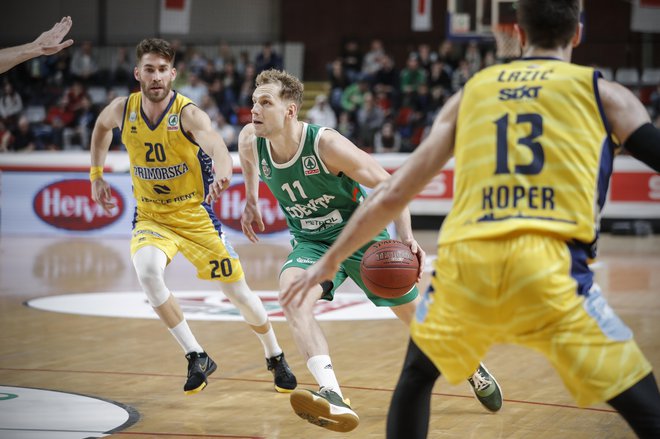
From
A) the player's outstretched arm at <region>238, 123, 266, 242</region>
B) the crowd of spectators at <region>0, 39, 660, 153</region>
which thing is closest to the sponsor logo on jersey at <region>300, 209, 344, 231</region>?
the player's outstretched arm at <region>238, 123, 266, 242</region>

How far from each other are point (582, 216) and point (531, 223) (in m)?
0.16

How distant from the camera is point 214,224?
19.8ft

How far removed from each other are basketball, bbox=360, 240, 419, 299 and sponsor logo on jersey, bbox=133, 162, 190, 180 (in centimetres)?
157

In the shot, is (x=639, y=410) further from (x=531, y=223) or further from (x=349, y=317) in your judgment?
(x=349, y=317)

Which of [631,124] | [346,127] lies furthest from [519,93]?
[346,127]

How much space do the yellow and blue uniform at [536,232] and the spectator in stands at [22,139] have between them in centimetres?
1654

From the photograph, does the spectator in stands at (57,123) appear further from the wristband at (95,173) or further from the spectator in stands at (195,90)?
the wristband at (95,173)

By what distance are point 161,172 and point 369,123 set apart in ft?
40.0

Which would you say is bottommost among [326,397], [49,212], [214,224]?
[49,212]

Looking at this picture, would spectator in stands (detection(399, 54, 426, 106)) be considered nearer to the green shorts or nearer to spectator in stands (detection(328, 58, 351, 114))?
spectator in stands (detection(328, 58, 351, 114))

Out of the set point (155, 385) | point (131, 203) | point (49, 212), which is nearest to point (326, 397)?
point (155, 385)

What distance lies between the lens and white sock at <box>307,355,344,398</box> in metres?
4.52

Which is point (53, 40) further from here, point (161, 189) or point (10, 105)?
point (10, 105)

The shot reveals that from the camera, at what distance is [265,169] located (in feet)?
17.8
